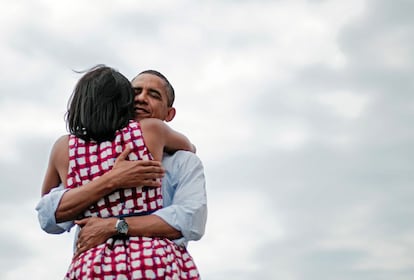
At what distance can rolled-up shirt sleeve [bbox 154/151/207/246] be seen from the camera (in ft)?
11.9

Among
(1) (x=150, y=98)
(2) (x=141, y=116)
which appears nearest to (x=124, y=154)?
(2) (x=141, y=116)

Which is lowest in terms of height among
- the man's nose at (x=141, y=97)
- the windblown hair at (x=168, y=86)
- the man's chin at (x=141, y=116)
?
the man's chin at (x=141, y=116)

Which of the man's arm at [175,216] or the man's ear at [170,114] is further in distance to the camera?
the man's ear at [170,114]

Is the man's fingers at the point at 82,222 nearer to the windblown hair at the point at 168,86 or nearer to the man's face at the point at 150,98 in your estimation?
the man's face at the point at 150,98

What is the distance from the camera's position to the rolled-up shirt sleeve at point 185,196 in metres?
3.63

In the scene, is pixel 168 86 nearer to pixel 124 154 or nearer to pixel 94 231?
pixel 124 154

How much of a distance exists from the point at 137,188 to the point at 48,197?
0.49 m

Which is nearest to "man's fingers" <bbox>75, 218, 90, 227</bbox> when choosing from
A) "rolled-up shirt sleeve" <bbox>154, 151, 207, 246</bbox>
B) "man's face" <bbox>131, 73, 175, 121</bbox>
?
"rolled-up shirt sleeve" <bbox>154, 151, 207, 246</bbox>

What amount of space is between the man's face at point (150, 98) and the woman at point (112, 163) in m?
0.52

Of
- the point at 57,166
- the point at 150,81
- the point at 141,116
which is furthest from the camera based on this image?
the point at 150,81

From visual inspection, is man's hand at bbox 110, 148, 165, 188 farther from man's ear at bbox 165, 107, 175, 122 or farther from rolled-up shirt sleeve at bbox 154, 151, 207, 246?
man's ear at bbox 165, 107, 175, 122

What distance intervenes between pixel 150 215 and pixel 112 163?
13.3 inches

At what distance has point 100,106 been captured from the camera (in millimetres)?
3742

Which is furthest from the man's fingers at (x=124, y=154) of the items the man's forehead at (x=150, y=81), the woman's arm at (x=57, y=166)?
the man's forehead at (x=150, y=81)
